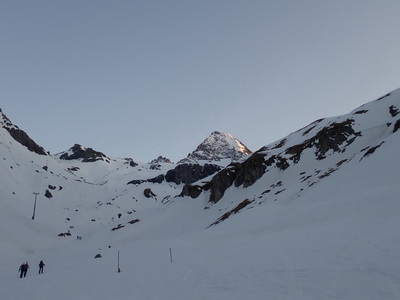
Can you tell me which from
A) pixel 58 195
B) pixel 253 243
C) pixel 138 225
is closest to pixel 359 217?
pixel 253 243

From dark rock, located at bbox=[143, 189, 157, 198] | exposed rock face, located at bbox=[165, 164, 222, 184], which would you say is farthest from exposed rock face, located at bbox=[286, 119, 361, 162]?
exposed rock face, located at bbox=[165, 164, 222, 184]

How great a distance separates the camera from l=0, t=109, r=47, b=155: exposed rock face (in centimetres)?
13850

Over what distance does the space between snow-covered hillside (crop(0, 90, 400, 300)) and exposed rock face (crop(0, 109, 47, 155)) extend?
36129 millimetres

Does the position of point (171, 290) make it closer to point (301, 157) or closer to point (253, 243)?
point (253, 243)

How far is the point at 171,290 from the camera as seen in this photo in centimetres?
1536

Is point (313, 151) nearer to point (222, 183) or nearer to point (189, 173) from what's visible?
point (222, 183)

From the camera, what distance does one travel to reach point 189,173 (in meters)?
181

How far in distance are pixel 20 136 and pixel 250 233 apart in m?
142

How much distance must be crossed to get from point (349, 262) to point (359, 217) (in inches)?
358

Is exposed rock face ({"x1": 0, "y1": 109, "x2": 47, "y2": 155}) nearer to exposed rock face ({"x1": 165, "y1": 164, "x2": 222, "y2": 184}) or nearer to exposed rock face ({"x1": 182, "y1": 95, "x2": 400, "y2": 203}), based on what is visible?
exposed rock face ({"x1": 165, "y1": 164, "x2": 222, "y2": 184})

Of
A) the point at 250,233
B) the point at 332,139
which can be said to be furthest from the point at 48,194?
the point at 250,233

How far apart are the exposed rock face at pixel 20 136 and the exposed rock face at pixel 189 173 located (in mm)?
72607

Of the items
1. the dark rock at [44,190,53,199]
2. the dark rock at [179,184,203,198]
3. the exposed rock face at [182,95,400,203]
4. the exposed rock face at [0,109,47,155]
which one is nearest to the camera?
the exposed rock face at [182,95,400,203]

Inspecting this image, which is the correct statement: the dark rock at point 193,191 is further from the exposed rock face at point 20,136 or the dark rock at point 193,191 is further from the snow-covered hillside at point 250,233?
the exposed rock face at point 20,136
